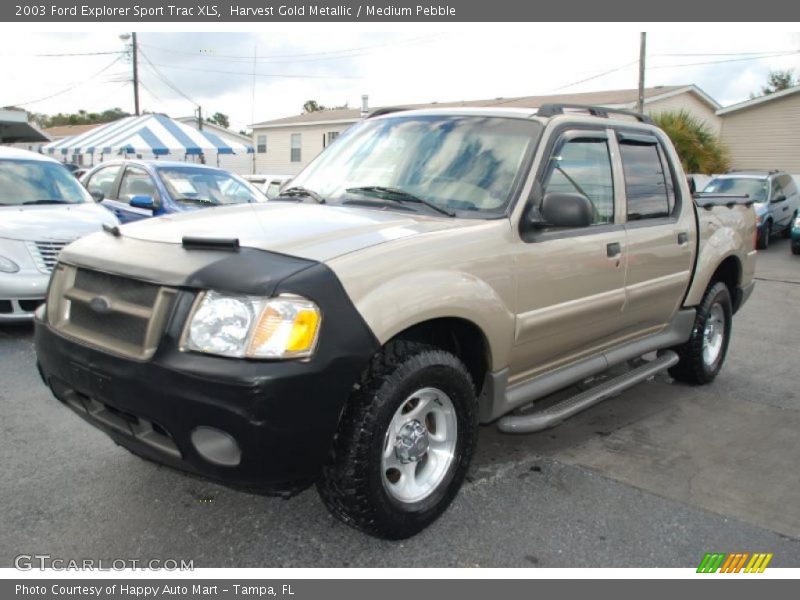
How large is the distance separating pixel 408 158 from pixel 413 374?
4.84 ft

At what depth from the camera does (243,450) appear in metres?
2.40

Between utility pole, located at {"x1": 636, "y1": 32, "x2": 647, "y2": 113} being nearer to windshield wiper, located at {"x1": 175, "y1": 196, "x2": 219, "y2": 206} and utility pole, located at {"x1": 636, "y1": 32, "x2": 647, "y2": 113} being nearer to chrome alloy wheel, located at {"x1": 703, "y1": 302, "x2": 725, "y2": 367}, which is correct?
windshield wiper, located at {"x1": 175, "y1": 196, "x2": 219, "y2": 206}

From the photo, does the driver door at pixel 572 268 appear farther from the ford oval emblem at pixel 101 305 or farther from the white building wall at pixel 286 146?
the white building wall at pixel 286 146

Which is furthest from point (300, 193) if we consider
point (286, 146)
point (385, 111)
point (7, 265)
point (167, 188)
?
point (286, 146)

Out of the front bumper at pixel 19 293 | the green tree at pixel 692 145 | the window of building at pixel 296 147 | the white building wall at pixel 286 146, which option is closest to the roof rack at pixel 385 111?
the front bumper at pixel 19 293

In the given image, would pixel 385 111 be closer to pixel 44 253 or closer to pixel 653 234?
pixel 653 234

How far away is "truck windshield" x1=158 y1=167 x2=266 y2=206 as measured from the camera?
8734mm

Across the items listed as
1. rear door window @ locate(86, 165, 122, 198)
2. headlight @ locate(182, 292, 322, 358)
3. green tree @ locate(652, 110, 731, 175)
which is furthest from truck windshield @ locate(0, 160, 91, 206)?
green tree @ locate(652, 110, 731, 175)

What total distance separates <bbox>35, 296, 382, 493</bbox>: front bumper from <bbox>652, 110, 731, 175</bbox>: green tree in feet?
68.0

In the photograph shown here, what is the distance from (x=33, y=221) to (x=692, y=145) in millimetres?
19827

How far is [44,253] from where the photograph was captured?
6.17 meters

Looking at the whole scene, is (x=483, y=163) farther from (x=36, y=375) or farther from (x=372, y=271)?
(x=36, y=375)

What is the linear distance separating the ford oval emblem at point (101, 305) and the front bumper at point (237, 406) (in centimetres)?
16

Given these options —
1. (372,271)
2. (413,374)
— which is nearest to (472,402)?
(413,374)
